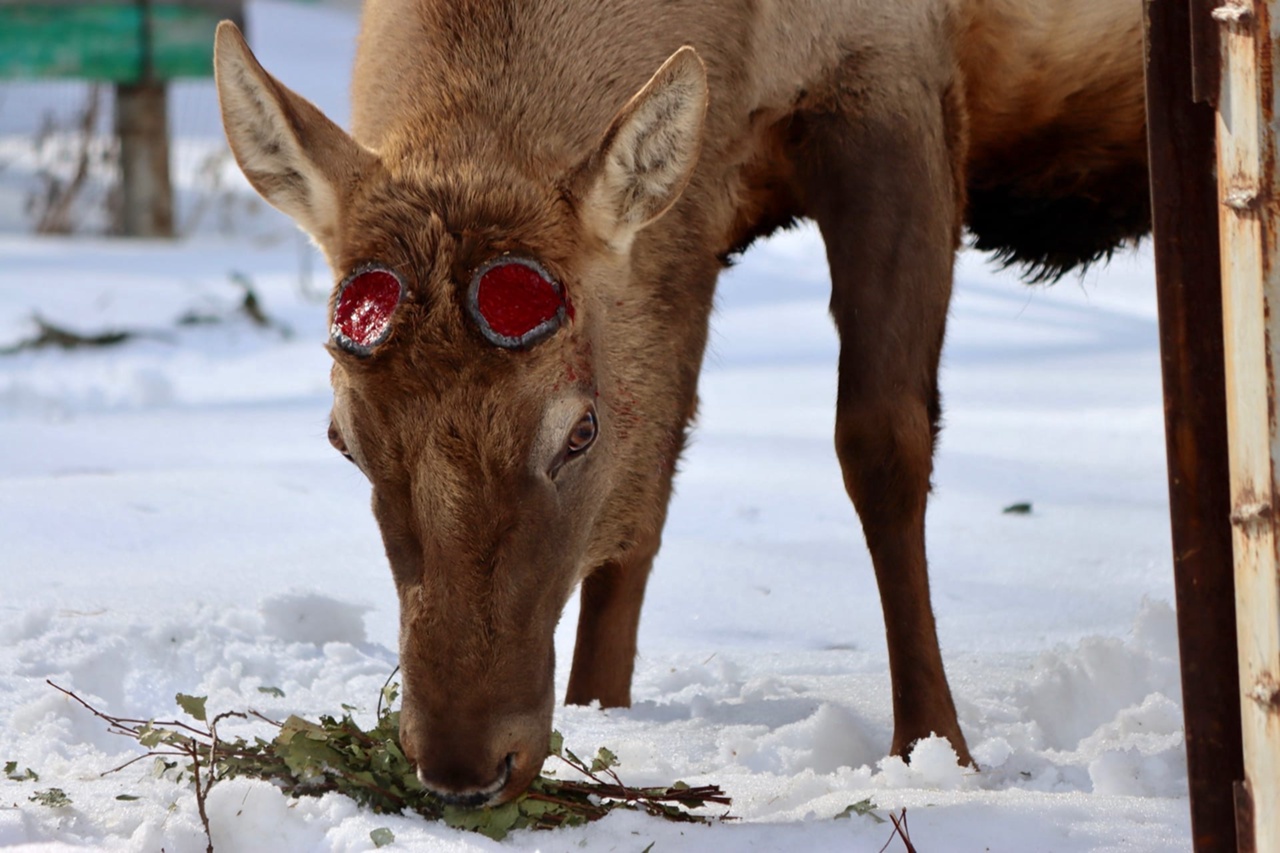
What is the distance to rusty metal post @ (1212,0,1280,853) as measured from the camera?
2070mm

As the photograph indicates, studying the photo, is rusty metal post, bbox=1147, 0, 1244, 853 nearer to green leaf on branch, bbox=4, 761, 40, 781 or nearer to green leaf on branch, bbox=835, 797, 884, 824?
green leaf on branch, bbox=835, 797, 884, 824

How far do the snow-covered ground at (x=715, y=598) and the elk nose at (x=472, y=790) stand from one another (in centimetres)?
6

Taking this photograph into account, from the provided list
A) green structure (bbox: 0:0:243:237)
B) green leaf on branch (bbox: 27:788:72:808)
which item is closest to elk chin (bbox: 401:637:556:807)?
green leaf on branch (bbox: 27:788:72:808)

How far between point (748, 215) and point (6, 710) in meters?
1.96

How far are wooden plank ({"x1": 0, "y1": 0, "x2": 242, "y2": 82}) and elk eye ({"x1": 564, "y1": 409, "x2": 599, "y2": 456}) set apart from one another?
867 cm

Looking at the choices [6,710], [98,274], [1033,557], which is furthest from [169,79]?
[6,710]

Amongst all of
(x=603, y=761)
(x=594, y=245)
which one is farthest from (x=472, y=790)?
(x=594, y=245)

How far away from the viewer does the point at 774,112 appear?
373 cm

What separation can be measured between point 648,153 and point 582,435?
512mm

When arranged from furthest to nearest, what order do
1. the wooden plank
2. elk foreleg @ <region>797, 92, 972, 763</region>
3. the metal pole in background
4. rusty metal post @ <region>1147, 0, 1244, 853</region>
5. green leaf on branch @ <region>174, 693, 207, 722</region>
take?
the metal pole in background < the wooden plank < elk foreleg @ <region>797, 92, 972, 763</region> < green leaf on branch @ <region>174, 693, 207, 722</region> < rusty metal post @ <region>1147, 0, 1244, 853</region>

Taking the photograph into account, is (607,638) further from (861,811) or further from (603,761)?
(861,811)

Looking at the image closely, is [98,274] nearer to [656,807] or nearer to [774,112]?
[774,112]

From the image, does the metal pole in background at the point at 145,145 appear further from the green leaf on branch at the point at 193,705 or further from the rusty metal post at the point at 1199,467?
the rusty metal post at the point at 1199,467

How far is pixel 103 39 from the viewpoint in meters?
10.7
